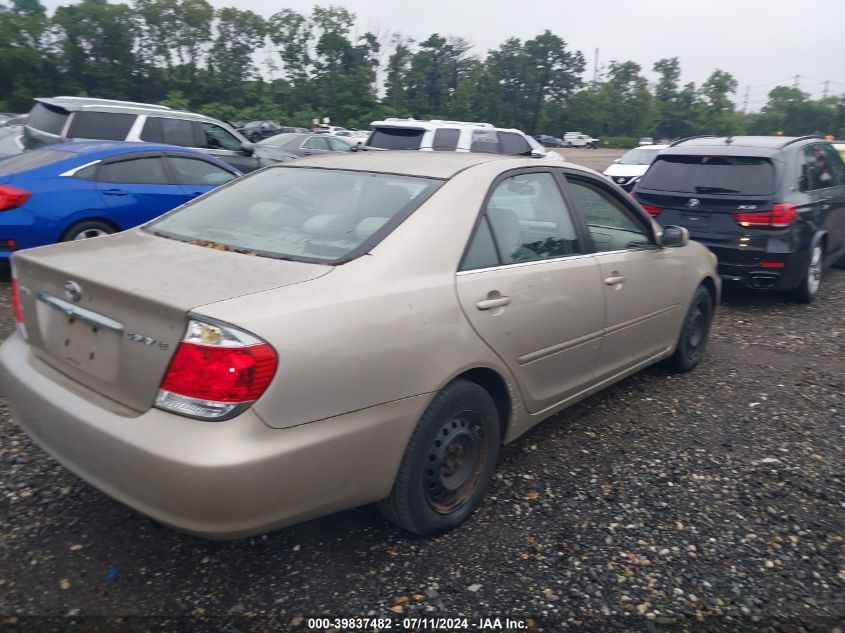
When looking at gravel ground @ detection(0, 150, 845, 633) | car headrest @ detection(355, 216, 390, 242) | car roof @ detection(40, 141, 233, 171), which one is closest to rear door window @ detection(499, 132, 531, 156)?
car roof @ detection(40, 141, 233, 171)

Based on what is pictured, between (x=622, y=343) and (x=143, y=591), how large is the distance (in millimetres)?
2808

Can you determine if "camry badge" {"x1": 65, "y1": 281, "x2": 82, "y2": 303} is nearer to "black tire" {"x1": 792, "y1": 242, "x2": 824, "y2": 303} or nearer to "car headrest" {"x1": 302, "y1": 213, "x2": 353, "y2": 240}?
"car headrest" {"x1": 302, "y1": 213, "x2": 353, "y2": 240}

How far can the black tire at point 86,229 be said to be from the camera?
670cm

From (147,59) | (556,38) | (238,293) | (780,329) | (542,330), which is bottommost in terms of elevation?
(780,329)

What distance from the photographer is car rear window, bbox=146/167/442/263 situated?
2.90 metres

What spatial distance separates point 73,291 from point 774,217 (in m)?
6.21

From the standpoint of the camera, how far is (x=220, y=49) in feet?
205

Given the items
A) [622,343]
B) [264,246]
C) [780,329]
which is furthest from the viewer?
[780,329]

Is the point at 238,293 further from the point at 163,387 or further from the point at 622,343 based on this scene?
→ the point at 622,343

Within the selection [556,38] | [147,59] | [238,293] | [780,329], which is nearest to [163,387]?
[238,293]

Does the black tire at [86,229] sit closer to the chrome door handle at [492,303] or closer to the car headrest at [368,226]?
the car headrest at [368,226]

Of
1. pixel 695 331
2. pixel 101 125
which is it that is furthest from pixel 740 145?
pixel 101 125

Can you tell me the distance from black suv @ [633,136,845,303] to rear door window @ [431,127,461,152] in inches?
193

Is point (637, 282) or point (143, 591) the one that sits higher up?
point (637, 282)
